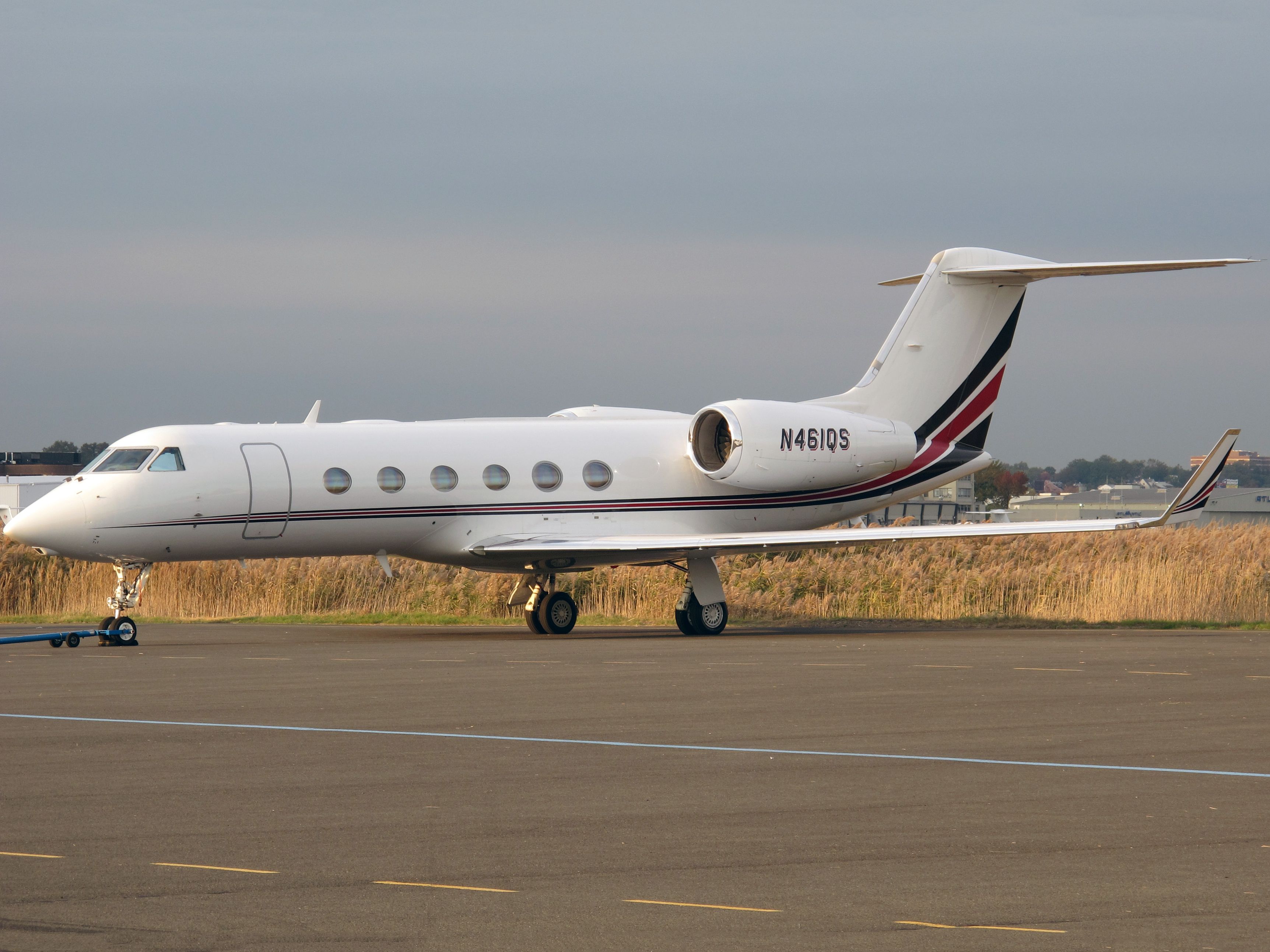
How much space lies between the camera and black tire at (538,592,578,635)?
25312 mm

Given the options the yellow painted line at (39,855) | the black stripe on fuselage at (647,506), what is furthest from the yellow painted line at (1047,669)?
the yellow painted line at (39,855)

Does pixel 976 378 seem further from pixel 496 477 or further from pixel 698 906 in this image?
pixel 698 906

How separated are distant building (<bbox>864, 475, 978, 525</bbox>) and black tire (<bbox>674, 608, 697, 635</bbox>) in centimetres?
474

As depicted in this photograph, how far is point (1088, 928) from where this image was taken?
5.97 meters

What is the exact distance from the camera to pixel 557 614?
25.4 metres

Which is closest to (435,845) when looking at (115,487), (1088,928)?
(1088,928)

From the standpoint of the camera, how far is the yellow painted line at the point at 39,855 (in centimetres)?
727

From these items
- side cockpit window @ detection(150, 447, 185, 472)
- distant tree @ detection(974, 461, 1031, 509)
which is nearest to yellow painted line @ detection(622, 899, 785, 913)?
side cockpit window @ detection(150, 447, 185, 472)

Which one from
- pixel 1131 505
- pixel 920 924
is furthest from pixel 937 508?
pixel 920 924

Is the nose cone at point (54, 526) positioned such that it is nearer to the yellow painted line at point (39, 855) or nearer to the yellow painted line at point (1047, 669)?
the yellow painted line at point (1047, 669)

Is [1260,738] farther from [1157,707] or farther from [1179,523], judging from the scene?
[1179,523]

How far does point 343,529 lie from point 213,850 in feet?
52.8

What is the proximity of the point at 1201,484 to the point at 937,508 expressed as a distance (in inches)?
1895

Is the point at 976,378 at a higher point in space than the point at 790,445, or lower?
higher
